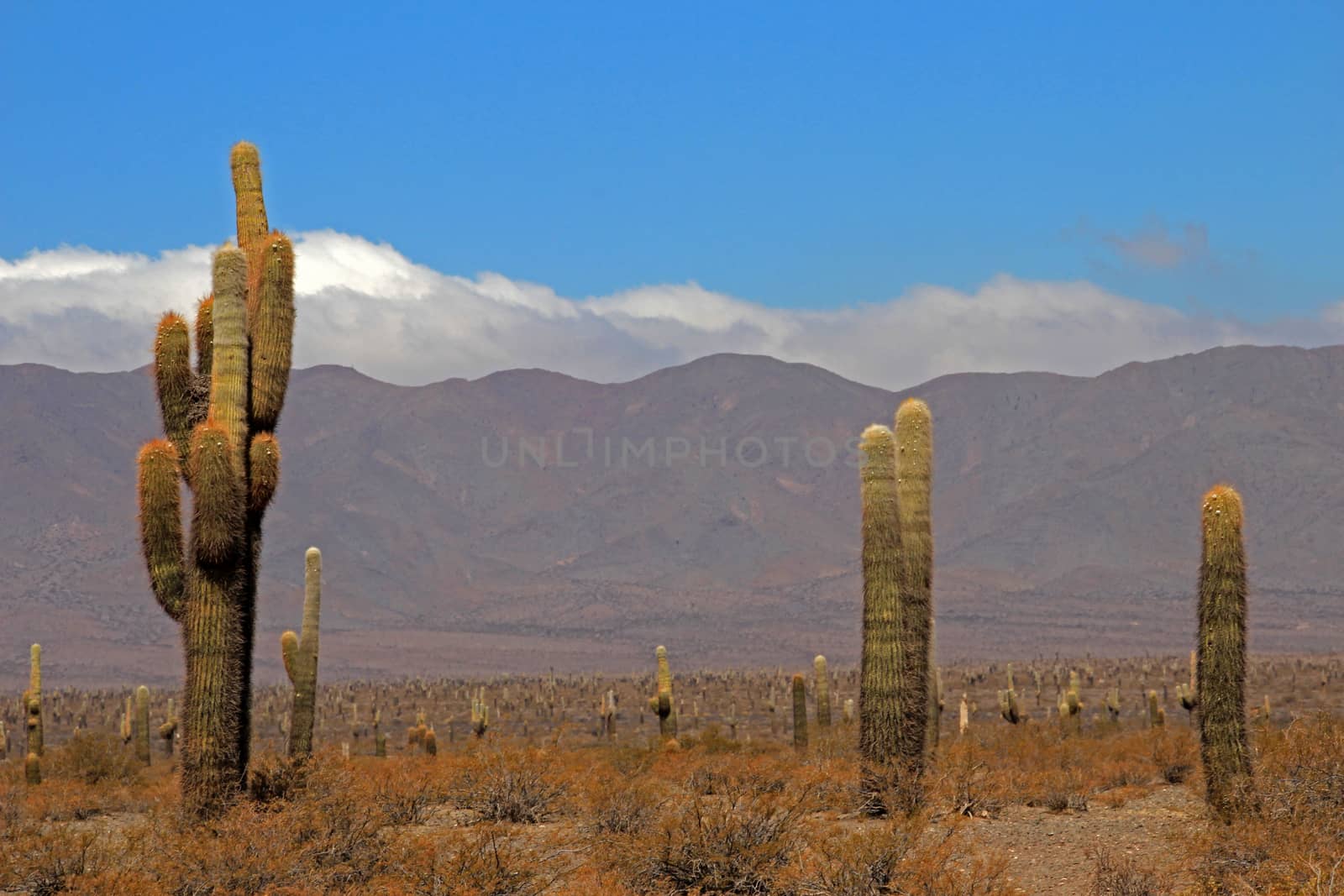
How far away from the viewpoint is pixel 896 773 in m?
16.1

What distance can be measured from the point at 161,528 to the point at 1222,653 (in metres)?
10.7

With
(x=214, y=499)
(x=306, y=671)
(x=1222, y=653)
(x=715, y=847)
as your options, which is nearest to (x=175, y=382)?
(x=214, y=499)

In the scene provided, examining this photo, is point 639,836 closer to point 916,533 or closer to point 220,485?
point 220,485

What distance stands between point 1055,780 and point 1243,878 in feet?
24.7

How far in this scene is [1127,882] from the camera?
11234 mm

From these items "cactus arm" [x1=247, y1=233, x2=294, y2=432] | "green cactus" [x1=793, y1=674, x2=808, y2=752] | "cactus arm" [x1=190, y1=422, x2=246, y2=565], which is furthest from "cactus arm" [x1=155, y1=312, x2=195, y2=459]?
"green cactus" [x1=793, y1=674, x2=808, y2=752]

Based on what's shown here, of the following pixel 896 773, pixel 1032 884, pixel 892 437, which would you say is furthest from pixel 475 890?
pixel 892 437

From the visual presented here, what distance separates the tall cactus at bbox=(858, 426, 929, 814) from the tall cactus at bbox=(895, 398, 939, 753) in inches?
2.7

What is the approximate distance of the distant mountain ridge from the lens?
113812 millimetres

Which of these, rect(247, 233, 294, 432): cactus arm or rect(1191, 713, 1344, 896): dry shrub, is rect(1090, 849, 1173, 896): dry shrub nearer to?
rect(1191, 713, 1344, 896): dry shrub

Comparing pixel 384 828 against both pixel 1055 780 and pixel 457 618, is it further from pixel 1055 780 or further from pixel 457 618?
pixel 457 618

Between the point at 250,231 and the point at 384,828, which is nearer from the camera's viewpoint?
the point at 384,828

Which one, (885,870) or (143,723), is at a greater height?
(885,870)

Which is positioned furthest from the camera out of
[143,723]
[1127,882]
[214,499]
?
[143,723]
